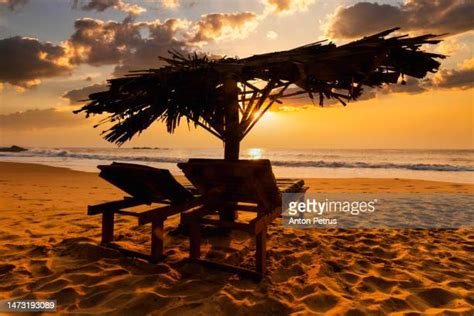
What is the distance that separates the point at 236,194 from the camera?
4.76 metres

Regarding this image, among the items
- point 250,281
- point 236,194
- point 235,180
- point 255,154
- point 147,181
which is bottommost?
point 250,281

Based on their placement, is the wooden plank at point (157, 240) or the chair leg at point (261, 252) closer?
the chair leg at point (261, 252)

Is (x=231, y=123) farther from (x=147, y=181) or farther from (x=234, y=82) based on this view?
(x=147, y=181)

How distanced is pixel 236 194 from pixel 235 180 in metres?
0.32

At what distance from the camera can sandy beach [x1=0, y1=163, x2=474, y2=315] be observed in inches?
144

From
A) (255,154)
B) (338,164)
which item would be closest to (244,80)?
(338,164)

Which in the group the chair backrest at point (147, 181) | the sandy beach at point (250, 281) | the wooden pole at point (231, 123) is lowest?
the sandy beach at point (250, 281)

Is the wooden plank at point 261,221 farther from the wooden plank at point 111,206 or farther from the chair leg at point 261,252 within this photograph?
the wooden plank at point 111,206

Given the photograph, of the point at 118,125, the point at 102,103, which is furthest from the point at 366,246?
the point at 102,103

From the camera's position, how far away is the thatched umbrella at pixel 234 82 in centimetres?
498

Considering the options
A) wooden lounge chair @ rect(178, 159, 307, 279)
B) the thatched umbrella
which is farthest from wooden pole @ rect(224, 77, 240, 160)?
wooden lounge chair @ rect(178, 159, 307, 279)

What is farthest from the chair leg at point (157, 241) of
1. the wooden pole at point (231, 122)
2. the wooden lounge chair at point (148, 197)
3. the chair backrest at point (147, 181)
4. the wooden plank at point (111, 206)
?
the wooden pole at point (231, 122)

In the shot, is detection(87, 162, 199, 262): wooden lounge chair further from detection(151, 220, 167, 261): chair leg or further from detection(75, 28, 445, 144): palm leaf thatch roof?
detection(75, 28, 445, 144): palm leaf thatch roof

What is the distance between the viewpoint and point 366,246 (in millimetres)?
5957
